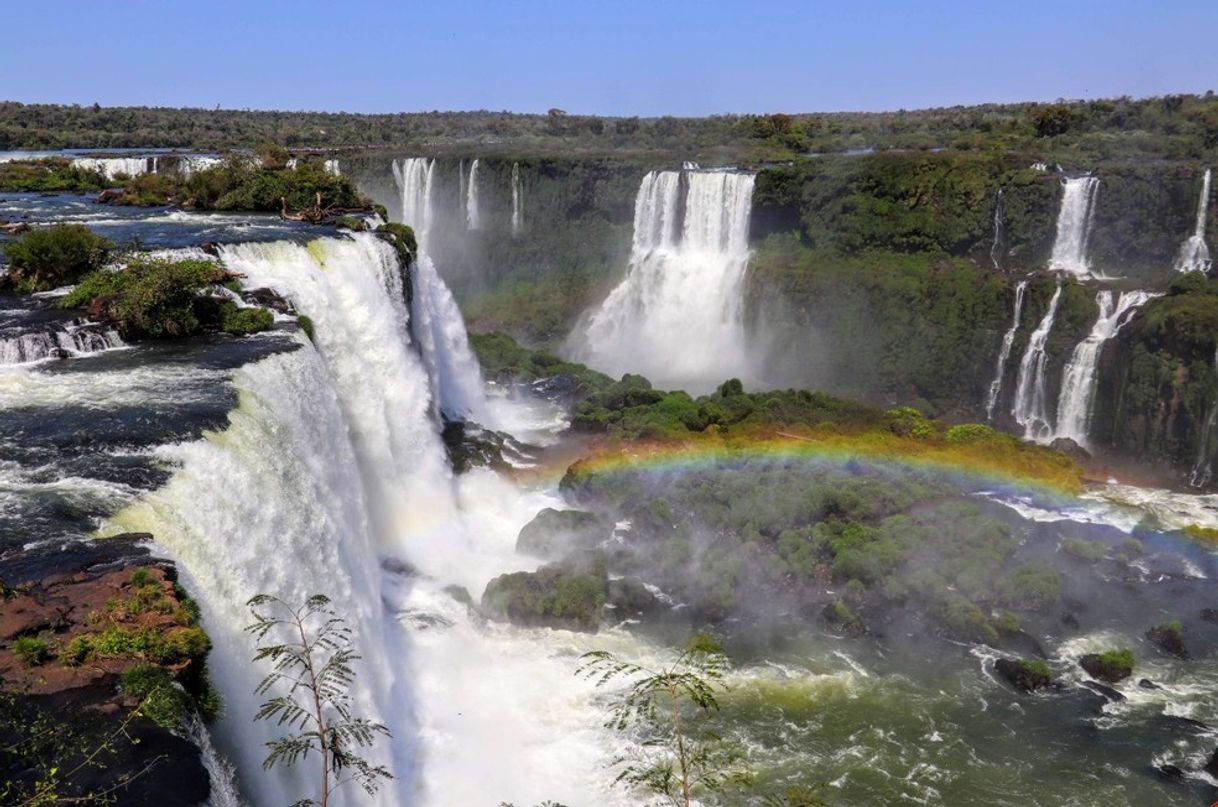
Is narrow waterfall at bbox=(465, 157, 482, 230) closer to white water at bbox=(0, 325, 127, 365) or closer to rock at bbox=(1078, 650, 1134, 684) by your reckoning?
white water at bbox=(0, 325, 127, 365)

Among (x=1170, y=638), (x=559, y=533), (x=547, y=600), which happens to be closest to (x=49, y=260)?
(x=559, y=533)

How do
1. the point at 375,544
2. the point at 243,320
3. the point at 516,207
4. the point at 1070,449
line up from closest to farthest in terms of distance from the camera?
the point at 243,320 → the point at 375,544 → the point at 1070,449 → the point at 516,207

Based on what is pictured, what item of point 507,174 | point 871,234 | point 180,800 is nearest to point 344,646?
point 180,800

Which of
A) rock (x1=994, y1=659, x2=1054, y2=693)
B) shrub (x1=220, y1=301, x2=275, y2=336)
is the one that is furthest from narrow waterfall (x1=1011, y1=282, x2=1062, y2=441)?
shrub (x1=220, y1=301, x2=275, y2=336)

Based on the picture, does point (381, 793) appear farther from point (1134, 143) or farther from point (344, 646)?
point (1134, 143)

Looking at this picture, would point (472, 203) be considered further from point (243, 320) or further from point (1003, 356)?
point (243, 320)

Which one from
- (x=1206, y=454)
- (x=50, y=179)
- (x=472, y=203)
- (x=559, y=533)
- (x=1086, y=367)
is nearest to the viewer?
(x=559, y=533)
